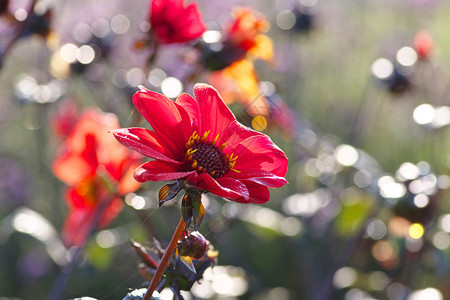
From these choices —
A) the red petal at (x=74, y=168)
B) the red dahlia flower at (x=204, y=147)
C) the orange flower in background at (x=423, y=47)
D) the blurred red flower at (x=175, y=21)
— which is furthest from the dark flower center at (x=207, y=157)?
the orange flower in background at (x=423, y=47)

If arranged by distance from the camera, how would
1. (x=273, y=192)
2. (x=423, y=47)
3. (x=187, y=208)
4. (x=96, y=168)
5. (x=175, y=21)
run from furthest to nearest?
(x=273, y=192)
(x=423, y=47)
(x=96, y=168)
(x=175, y=21)
(x=187, y=208)

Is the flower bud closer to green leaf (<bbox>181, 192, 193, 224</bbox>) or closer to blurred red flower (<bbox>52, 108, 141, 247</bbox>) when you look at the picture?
green leaf (<bbox>181, 192, 193, 224</bbox>)

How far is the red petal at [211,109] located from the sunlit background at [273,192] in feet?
0.32

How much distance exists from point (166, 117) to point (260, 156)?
99mm

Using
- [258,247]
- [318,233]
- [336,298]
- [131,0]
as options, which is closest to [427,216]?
[318,233]

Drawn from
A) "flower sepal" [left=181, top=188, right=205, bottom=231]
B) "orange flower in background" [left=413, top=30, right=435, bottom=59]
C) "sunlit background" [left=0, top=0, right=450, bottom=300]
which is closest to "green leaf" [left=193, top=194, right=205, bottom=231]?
"flower sepal" [left=181, top=188, right=205, bottom=231]

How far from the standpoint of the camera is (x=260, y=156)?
0.63 m

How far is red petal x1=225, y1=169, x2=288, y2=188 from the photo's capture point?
580 mm

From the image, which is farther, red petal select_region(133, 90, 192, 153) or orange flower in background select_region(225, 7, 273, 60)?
orange flower in background select_region(225, 7, 273, 60)

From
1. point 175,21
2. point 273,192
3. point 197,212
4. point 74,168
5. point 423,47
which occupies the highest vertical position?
point 423,47

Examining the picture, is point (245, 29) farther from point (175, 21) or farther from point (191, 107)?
point (191, 107)

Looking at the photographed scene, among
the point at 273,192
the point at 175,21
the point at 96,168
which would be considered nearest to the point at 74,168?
the point at 96,168

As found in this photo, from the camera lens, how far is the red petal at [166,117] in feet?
1.94

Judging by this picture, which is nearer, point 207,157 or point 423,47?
point 207,157
